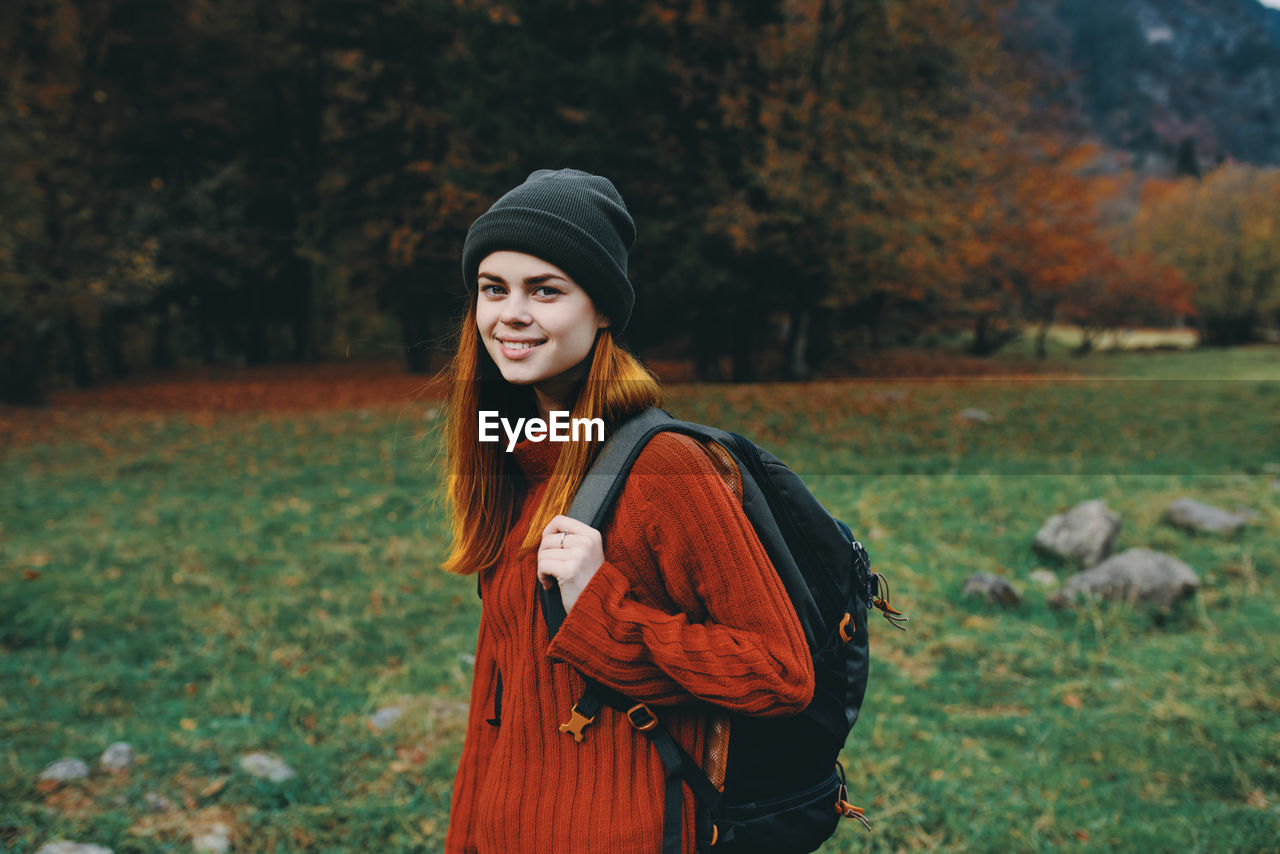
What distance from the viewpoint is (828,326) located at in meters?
21.7

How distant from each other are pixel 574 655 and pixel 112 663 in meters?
4.76

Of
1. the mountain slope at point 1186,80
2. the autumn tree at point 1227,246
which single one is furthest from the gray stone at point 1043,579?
the mountain slope at point 1186,80

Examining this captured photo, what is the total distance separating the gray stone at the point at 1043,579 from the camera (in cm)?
579

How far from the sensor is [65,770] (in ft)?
11.6

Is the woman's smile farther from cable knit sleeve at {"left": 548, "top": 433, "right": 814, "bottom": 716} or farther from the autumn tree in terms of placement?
the autumn tree

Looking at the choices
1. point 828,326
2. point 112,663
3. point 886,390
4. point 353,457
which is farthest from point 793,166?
point 112,663

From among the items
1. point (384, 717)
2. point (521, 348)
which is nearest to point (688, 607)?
point (521, 348)

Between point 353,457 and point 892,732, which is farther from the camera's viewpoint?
point 353,457

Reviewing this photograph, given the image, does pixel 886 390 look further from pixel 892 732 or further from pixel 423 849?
pixel 423 849

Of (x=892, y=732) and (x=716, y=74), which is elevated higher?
(x=716, y=74)

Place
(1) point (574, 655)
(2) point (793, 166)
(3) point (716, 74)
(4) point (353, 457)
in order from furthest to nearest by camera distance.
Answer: (3) point (716, 74), (2) point (793, 166), (4) point (353, 457), (1) point (574, 655)

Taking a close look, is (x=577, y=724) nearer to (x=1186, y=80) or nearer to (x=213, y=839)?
(x=213, y=839)

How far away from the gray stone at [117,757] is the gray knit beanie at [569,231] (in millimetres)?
3577

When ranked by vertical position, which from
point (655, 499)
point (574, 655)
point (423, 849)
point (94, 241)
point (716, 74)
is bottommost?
point (423, 849)
